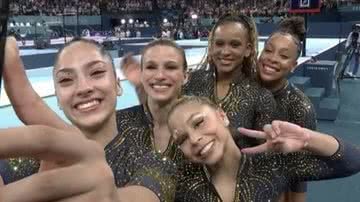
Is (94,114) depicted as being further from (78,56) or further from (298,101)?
(298,101)

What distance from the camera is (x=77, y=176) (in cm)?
50

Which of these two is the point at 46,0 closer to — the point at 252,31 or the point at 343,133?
the point at 343,133

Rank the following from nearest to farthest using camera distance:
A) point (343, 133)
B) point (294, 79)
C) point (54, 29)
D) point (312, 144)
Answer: point (312, 144)
point (343, 133)
point (294, 79)
point (54, 29)

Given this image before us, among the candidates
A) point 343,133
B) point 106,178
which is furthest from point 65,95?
point 343,133

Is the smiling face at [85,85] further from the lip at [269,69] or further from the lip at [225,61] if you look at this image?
the lip at [269,69]

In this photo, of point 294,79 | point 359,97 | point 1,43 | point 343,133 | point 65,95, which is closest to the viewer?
point 1,43

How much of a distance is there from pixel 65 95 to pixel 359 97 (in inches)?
226

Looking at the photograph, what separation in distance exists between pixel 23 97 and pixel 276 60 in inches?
47.2

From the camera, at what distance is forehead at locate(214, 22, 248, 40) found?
157 cm

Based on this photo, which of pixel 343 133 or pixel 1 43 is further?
pixel 343 133

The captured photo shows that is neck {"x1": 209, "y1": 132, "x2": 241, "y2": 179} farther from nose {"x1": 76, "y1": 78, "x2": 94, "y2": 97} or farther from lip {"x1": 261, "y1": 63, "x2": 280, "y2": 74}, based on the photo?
lip {"x1": 261, "y1": 63, "x2": 280, "y2": 74}

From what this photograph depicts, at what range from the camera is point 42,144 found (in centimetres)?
45

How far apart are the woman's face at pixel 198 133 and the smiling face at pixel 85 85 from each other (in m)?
0.15

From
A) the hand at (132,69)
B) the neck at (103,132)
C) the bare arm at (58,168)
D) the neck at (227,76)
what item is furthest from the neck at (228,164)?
the hand at (132,69)
